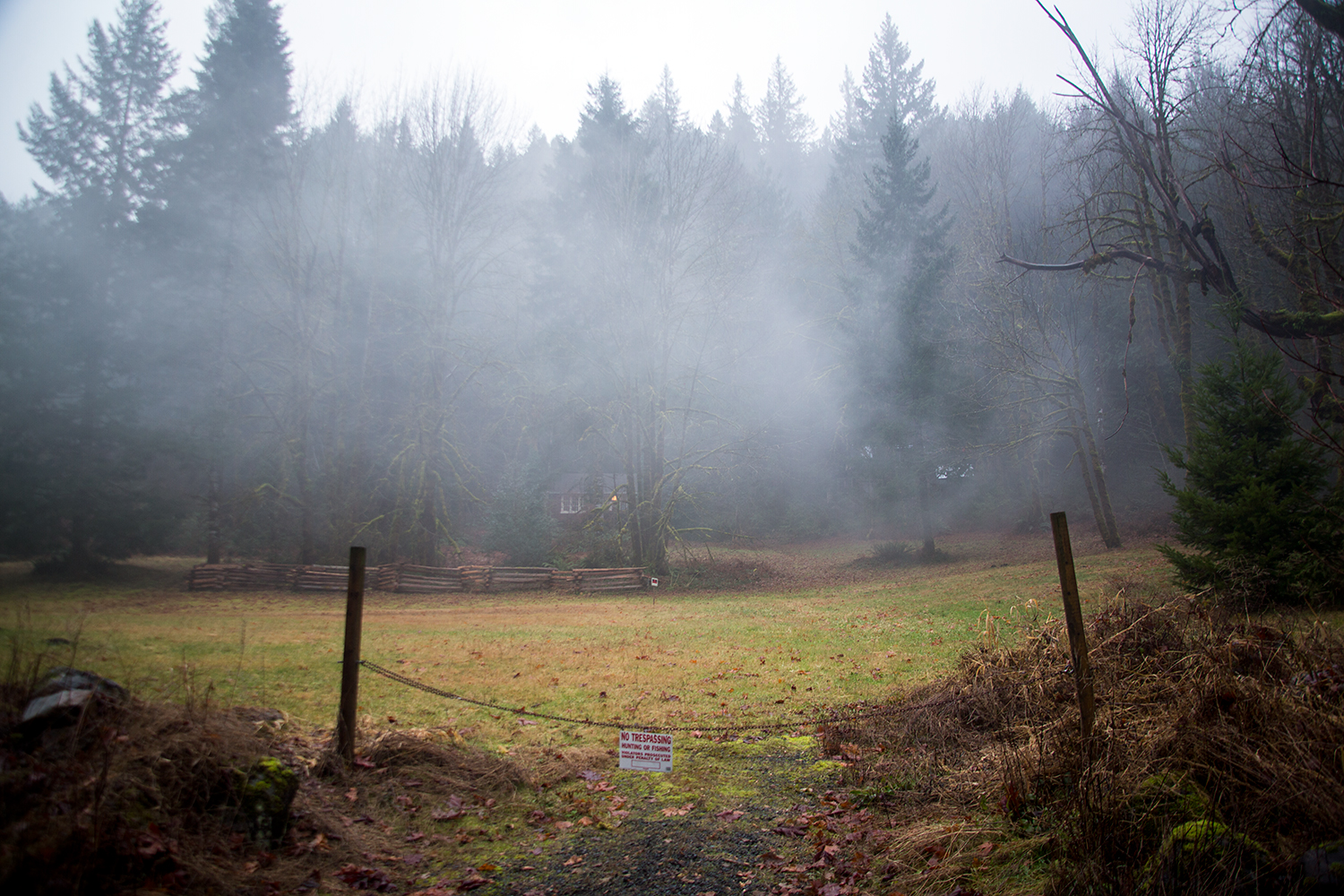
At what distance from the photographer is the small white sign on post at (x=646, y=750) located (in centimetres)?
377

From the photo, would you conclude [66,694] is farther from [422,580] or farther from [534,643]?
[422,580]

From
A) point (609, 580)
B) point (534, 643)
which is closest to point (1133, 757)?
point (534, 643)

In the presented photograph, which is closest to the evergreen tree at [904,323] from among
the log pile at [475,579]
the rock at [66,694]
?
the log pile at [475,579]

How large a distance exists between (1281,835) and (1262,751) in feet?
1.47

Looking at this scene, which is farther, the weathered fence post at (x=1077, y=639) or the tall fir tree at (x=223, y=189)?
the tall fir tree at (x=223, y=189)

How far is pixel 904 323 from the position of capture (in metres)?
21.0

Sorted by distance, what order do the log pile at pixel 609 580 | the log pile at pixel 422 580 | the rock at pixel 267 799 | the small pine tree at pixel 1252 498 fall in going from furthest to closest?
the log pile at pixel 609 580
the log pile at pixel 422 580
the small pine tree at pixel 1252 498
the rock at pixel 267 799

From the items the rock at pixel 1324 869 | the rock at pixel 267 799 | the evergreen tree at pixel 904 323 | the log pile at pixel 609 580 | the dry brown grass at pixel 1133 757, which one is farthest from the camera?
the evergreen tree at pixel 904 323

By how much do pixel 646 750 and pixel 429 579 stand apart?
1397 cm

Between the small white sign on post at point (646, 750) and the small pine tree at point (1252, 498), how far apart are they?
6144mm

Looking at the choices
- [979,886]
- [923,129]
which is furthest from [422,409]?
[923,129]

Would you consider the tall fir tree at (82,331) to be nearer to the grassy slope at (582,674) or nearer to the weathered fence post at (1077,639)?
the grassy slope at (582,674)

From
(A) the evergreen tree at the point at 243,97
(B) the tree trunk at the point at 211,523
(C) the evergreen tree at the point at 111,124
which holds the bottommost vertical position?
(B) the tree trunk at the point at 211,523

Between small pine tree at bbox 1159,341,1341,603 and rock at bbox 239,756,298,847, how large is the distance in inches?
316
